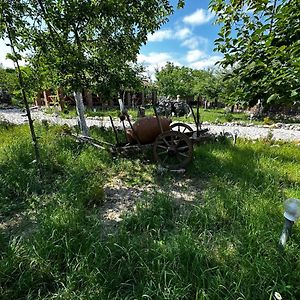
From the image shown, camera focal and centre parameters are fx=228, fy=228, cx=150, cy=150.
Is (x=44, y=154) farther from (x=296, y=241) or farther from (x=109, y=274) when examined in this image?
(x=296, y=241)

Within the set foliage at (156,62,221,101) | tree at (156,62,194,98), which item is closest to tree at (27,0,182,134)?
foliage at (156,62,221,101)

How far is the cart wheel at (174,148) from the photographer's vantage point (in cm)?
509

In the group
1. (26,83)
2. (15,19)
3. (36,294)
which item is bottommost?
(36,294)

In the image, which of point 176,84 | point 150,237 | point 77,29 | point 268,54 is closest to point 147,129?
point 77,29

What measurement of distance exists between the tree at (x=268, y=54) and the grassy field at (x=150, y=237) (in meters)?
1.63

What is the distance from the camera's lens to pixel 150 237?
2814 mm

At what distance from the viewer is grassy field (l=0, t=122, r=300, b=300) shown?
212 cm

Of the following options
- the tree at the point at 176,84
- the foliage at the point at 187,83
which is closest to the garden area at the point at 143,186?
the foliage at the point at 187,83

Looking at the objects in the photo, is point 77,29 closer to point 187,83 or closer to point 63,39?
point 63,39

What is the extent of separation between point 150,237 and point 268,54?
7.52ft

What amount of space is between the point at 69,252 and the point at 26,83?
3.16m

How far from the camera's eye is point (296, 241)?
8.49ft

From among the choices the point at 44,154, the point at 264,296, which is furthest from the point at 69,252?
the point at 44,154

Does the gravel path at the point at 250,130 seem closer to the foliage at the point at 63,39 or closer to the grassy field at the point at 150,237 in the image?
the grassy field at the point at 150,237
